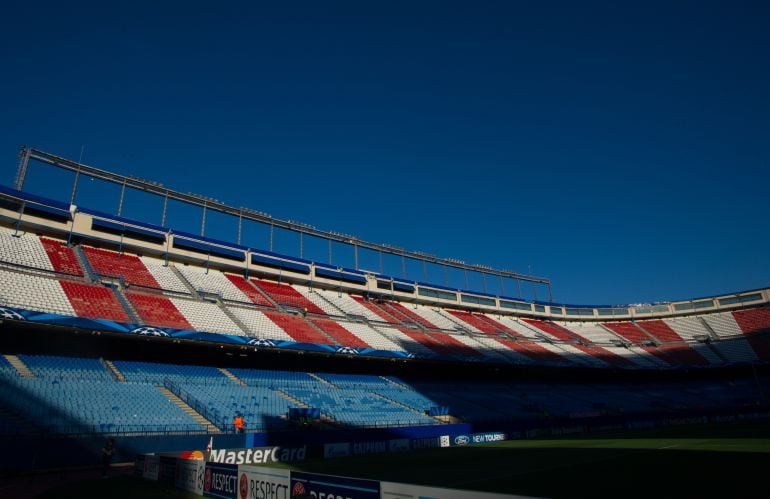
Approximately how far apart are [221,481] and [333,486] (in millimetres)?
5616

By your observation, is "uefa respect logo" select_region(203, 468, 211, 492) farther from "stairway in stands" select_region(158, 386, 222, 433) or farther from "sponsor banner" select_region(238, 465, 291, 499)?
"stairway in stands" select_region(158, 386, 222, 433)

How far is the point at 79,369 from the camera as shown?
25.9m

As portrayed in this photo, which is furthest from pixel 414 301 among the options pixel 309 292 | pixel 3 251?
pixel 3 251

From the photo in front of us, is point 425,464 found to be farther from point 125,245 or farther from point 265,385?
point 125,245

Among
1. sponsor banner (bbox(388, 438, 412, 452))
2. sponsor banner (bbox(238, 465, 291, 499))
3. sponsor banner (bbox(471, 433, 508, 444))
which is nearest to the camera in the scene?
sponsor banner (bbox(238, 465, 291, 499))

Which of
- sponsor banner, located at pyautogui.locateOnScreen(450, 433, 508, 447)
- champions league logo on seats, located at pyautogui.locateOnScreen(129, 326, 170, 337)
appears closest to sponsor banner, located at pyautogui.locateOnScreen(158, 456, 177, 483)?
champions league logo on seats, located at pyautogui.locateOnScreen(129, 326, 170, 337)

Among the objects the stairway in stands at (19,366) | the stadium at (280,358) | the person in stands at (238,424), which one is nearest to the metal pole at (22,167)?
the stadium at (280,358)

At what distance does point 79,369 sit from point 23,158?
2090 cm

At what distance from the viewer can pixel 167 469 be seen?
639 inches

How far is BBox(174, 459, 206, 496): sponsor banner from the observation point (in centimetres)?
1433

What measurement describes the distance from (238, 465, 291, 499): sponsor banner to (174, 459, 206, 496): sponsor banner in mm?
2837

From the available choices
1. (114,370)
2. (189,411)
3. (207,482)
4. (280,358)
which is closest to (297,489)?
(207,482)

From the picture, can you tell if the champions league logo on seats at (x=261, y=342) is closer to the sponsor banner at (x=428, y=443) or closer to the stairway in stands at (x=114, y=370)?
the stairway in stands at (x=114, y=370)

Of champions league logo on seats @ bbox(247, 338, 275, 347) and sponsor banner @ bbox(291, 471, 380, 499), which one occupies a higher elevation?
champions league logo on seats @ bbox(247, 338, 275, 347)
